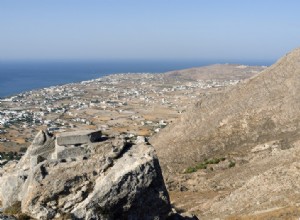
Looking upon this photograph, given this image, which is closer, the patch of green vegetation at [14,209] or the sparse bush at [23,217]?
the sparse bush at [23,217]

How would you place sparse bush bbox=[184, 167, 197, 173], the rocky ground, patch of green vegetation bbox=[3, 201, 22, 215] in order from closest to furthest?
patch of green vegetation bbox=[3, 201, 22, 215] < the rocky ground < sparse bush bbox=[184, 167, 197, 173]

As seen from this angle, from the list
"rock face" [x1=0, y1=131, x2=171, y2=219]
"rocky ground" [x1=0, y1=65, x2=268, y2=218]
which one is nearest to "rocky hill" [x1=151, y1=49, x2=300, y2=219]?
"rocky ground" [x1=0, y1=65, x2=268, y2=218]

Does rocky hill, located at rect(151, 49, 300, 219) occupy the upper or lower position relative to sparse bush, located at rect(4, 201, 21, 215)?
lower

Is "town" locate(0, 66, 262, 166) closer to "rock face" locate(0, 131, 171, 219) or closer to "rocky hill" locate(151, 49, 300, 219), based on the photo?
"rocky hill" locate(151, 49, 300, 219)

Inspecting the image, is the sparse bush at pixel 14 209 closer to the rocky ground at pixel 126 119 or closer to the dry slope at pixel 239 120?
the rocky ground at pixel 126 119

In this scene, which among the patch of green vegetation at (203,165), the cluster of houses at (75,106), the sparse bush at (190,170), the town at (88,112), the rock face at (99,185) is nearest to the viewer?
the rock face at (99,185)

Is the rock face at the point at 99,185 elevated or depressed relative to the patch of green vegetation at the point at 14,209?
elevated

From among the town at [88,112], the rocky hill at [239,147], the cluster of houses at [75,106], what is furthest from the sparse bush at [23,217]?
the cluster of houses at [75,106]

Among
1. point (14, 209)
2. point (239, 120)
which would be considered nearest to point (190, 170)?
point (239, 120)
